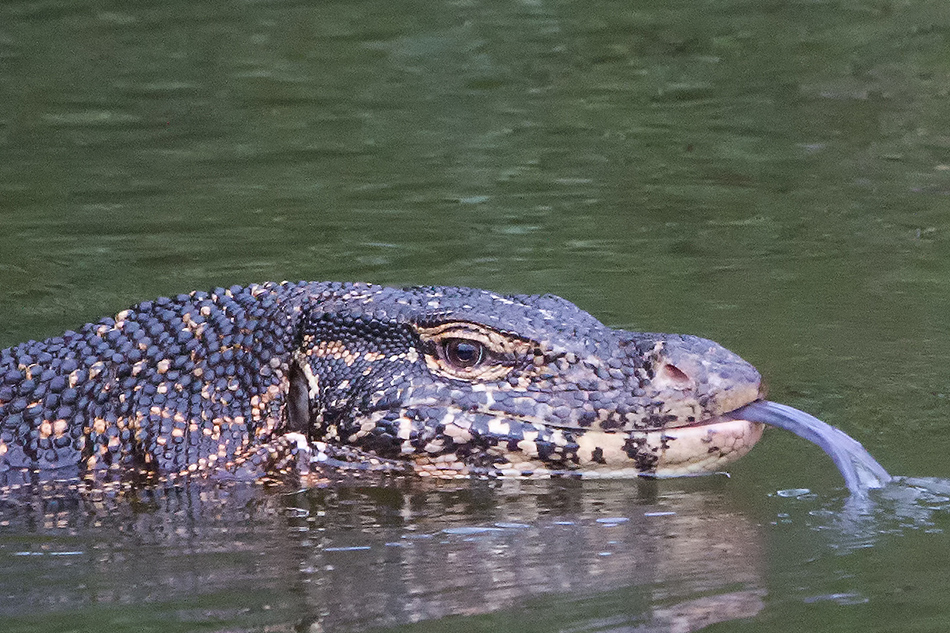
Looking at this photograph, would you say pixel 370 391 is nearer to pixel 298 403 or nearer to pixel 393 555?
pixel 298 403

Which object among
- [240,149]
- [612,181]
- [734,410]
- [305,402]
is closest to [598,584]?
[734,410]

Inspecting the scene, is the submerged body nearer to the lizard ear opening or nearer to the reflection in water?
the lizard ear opening

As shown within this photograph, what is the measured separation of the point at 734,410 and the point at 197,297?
248 cm

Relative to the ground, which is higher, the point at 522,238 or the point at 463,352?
the point at 522,238

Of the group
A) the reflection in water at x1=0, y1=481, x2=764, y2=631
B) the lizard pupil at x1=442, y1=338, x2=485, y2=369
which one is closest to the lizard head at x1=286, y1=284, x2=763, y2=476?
the lizard pupil at x1=442, y1=338, x2=485, y2=369

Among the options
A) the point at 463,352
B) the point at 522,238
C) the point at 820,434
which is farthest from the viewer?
the point at 522,238

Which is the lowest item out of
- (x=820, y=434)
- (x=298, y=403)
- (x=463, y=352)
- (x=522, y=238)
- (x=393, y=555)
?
(x=393, y=555)

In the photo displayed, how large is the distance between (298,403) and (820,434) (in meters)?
2.22

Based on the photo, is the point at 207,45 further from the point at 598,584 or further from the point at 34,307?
the point at 598,584

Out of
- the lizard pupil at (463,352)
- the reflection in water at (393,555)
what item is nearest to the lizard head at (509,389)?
the lizard pupil at (463,352)

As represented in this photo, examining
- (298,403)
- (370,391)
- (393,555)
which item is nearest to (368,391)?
(370,391)

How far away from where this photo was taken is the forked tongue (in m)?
6.74

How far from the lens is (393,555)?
6.52 meters

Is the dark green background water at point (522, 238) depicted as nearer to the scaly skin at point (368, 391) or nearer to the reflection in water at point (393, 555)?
the reflection in water at point (393, 555)
